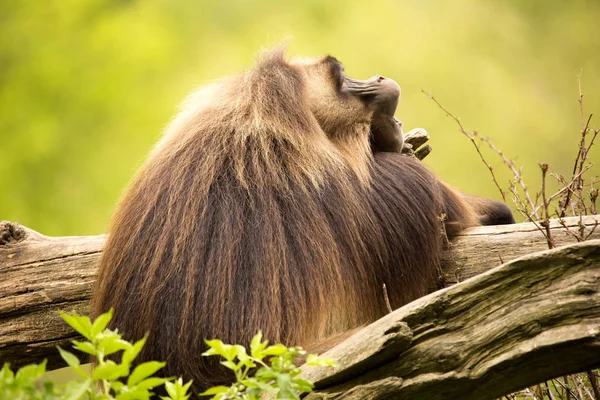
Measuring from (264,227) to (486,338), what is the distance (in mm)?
864

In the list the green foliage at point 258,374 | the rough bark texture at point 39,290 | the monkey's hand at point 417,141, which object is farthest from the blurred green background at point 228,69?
the green foliage at point 258,374

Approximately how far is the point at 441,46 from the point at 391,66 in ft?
1.19

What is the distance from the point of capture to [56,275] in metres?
2.69

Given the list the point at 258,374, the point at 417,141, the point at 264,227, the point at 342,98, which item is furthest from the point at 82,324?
the point at 417,141

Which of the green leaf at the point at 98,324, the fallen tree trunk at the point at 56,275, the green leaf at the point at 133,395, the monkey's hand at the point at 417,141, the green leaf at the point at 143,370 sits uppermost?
the monkey's hand at the point at 417,141

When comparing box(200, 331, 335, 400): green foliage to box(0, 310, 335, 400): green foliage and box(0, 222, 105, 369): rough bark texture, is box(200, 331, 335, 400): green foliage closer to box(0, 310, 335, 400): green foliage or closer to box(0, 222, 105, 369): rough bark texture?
box(0, 310, 335, 400): green foliage

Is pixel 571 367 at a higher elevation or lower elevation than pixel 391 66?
lower

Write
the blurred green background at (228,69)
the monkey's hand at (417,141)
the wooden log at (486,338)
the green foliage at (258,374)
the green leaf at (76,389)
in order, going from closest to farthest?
1. the green leaf at (76,389)
2. the green foliage at (258,374)
3. the wooden log at (486,338)
4. the monkey's hand at (417,141)
5. the blurred green background at (228,69)

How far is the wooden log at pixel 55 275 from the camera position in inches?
101

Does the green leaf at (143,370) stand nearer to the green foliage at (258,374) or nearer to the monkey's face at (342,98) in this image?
the green foliage at (258,374)

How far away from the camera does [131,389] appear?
1.14m

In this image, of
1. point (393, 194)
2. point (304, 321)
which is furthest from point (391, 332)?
point (393, 194)

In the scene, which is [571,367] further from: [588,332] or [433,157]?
[433,157]

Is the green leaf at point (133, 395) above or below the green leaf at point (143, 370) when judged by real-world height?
below
